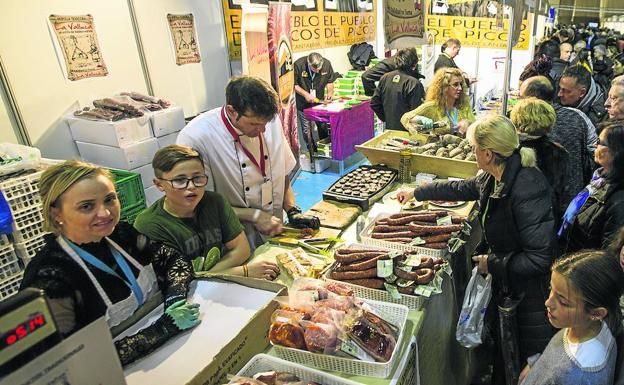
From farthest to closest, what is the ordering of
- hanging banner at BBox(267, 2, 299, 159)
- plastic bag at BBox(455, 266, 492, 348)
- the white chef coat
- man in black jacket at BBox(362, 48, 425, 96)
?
man in black jacket at BBox(362, 48, 425, 96), hanging banner at BBox(267, 2, 299, 159), the white chef coat, plastic bag at BBox(455, 266, 492, 348)

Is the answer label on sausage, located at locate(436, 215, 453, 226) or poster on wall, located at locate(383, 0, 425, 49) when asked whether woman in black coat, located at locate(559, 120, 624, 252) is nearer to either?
label on sausage, located at locate(436, 215, 453, 226)

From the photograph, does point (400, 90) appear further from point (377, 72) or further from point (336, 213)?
point (336, 213)

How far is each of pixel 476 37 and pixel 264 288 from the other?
748cm

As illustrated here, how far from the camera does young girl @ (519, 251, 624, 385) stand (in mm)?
1675

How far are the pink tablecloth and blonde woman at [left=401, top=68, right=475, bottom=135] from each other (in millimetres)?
2588

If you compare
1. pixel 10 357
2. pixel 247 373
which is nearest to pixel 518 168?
pixel 247 373

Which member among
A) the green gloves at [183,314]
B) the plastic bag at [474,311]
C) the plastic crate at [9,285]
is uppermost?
the green gloves at [183,314]

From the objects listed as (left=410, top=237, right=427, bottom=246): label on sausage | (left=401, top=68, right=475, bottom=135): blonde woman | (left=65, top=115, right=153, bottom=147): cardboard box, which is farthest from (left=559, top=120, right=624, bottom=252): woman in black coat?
(left=65, top=115, right=153, bottom=147): cardboard box

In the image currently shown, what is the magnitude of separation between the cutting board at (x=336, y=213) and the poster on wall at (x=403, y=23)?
2639 mm

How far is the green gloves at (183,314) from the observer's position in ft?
5.45

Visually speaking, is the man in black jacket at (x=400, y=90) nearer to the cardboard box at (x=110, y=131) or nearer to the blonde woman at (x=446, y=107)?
the blonde woman at (x=446, y=107)

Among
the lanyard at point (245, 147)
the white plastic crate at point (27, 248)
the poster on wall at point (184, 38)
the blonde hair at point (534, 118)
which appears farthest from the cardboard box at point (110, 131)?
the blonde hair at point (534, 118)

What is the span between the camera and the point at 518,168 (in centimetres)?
238

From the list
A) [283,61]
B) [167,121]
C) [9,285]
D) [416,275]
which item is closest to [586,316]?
[416,275]
